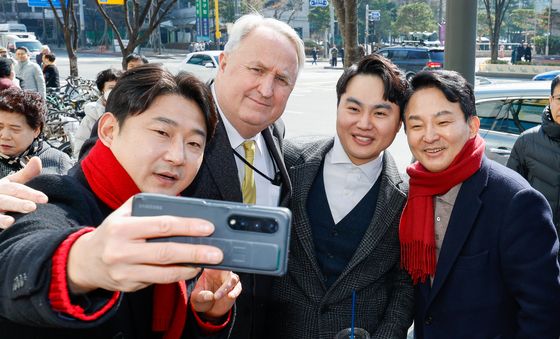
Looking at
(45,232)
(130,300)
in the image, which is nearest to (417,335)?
(130,300)

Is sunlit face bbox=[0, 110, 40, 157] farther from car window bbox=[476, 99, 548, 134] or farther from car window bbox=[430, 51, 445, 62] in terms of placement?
car window bbox=[430, 51, 445, 62]

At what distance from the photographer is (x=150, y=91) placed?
1457 millimetres

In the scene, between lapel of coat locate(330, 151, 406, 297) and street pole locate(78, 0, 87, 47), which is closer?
lapel of coat locate(330, 151, 406, 297)

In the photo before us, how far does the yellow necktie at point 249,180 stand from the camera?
2361mm

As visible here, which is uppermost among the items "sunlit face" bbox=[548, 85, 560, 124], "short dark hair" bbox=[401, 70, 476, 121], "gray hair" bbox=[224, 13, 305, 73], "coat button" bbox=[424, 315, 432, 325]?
"gray hair" bbox=[224, 13, 305, 73]

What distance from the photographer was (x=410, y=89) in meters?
2.21

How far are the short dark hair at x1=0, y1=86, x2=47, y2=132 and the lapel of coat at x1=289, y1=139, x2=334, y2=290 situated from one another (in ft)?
6.11

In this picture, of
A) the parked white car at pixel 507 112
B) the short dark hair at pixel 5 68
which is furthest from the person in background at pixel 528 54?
the short dark hair at pixel 5 68

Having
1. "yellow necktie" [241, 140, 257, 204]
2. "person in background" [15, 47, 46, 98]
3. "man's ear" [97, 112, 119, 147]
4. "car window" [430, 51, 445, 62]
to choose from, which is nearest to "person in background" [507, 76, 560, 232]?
"yellow necktie" [241, 140, 257, 204]

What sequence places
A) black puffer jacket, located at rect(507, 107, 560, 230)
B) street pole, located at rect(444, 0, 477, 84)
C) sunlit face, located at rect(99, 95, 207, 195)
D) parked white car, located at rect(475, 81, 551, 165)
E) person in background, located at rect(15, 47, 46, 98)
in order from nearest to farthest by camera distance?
sunlit face, located at rect(99, 95, 207, 195) → street pole, located at rect(444, 0, 477, 84) → black puffer jacket, located at rect(507, 107, 560, 230) → parked white car, located at rect(475, 81, 551, 165) → person in background, located at rect(15, 47, 46, 98)

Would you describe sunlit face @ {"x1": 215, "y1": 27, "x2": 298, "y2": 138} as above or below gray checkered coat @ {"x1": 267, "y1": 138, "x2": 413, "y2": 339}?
above

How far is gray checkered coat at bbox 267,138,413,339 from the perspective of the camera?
2.21 metres

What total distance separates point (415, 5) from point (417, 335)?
1841 inches

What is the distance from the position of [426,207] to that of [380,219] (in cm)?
20
